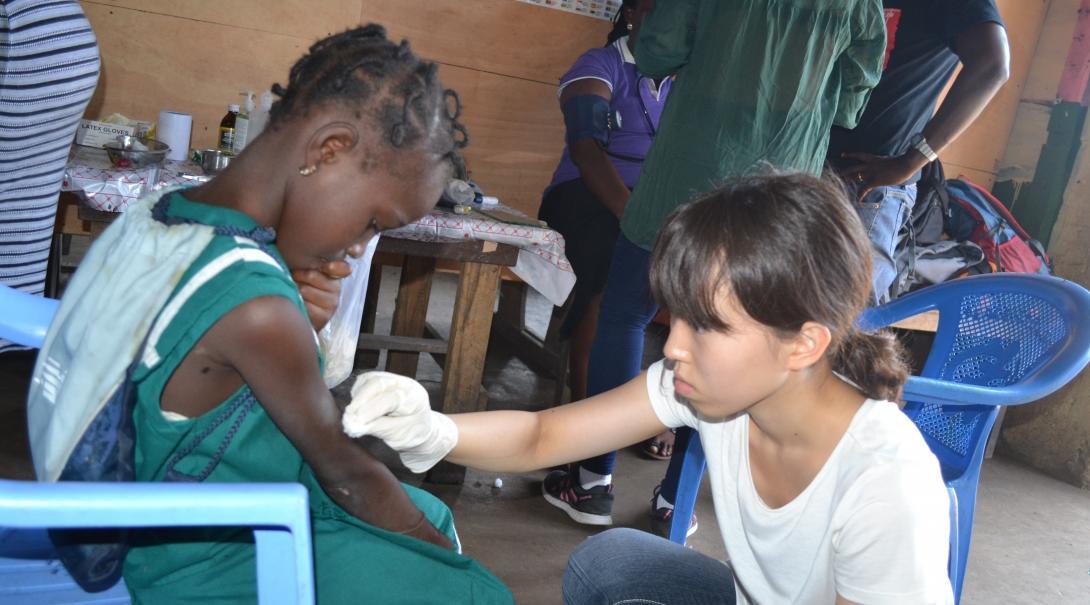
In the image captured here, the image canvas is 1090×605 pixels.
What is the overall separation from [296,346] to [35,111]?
91 centimetres

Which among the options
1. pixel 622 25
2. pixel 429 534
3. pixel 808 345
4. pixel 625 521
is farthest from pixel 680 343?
pixel 622 25

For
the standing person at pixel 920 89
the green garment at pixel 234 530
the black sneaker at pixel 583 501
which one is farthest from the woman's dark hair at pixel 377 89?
the standing person at pixel 920 89

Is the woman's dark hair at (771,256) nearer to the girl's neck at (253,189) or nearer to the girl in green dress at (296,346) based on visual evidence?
the girl in green dress at (296,346)

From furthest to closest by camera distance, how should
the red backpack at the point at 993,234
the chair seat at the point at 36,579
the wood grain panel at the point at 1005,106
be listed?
the wood grain panel at the point at 1005,106 → the red backpack at the point at 993,234 → the chair seat at the point at 36,579

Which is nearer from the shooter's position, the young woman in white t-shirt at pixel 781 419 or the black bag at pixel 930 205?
the young woman in white t-shirt at pixel 781 419

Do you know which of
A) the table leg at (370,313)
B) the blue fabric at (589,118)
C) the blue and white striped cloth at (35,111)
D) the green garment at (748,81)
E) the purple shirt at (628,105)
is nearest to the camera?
the blue and white striped cloth at (35,111)

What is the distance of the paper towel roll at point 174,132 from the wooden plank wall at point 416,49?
0.62 meters

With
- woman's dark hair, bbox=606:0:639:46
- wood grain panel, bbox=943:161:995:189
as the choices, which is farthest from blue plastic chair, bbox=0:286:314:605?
wood grain panel, bbox=943:161:995:189

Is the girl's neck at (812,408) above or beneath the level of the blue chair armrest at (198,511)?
above

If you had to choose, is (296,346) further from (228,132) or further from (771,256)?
(228,132)

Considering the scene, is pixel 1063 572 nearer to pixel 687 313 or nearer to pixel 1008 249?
pixel 1008 249

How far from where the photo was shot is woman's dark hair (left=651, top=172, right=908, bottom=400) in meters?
1.07

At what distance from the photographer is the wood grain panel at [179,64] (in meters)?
3.18

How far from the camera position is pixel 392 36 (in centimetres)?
357
